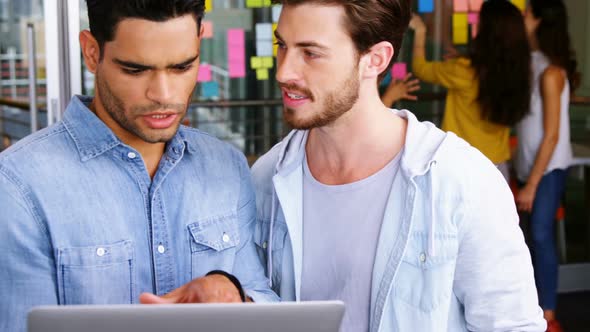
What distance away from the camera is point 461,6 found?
4.57 meters

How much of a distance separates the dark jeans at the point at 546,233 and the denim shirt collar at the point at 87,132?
Result: 287cm

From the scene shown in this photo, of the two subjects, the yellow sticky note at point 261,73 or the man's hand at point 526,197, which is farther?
the yellow sticky note at point 261,73

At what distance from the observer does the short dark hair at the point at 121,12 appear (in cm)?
146

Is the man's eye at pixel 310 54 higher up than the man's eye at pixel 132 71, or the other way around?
the man's eye at pixel 310 54

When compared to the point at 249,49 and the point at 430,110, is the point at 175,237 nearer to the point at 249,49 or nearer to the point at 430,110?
the point at 249,49

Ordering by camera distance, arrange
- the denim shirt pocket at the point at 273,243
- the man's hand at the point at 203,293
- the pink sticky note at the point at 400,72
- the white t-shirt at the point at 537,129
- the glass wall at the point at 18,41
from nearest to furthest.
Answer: the man's hand at the point at 203,293
the denim shirt pocket at the point at 273,243
the white t-shirt at the point at 537,129
the glass wall at the point at 18,41
the pink sticky note at the point at 400,72

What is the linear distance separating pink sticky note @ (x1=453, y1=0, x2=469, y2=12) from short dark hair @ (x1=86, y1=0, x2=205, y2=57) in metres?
3.28

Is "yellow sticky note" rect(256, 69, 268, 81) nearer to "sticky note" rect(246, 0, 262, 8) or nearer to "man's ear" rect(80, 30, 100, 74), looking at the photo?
"sticky note" rect(246, 0, 262, 8)

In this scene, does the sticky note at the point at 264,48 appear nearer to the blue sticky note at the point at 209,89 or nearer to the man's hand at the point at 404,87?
the blue sticky note at the point at 209,89

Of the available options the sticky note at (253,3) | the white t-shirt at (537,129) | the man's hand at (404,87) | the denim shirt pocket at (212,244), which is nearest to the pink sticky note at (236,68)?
the sticky note at (253,3)

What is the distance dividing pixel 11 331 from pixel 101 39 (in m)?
0.53

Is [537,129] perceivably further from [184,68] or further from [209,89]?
[184,68]

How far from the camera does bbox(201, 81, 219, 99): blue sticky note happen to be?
433 cm

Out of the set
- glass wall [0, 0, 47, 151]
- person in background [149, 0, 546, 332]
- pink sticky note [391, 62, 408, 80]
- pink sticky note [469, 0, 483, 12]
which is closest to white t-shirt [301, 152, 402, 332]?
person in background [149, 0, 546, 332]
